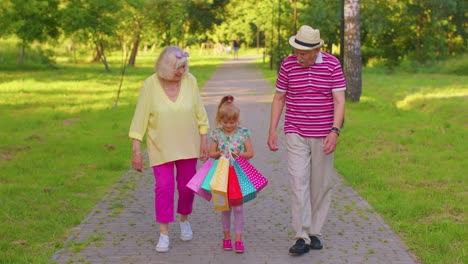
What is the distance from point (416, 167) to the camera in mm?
10156

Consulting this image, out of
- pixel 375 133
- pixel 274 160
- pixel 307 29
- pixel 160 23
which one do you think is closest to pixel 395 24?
pixel 160 23

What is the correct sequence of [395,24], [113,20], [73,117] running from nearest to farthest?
[73,117], [113,20], [395,24]

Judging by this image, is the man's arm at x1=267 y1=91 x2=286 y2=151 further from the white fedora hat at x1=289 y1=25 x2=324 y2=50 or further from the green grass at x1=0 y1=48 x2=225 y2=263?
the green grass at x1=0 y1=48 x2=225 y2=263

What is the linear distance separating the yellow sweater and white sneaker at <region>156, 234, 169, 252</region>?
600 mm

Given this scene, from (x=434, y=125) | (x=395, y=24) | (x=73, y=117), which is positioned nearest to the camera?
(x=434, y=125)

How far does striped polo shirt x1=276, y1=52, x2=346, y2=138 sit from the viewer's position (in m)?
5.81

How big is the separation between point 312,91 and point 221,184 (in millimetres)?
1005

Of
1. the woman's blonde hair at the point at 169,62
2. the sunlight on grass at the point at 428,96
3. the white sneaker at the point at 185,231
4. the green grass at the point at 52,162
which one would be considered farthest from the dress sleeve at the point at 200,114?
the sunlight on grass at the point at 428,96

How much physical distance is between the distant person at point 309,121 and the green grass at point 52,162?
79.7 inches

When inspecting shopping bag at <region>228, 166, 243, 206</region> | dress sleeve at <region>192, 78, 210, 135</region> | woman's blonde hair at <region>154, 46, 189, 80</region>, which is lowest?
shopping bag at <region>228, 166, 243, 206</region>

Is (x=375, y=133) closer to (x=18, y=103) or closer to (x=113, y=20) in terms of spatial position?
(x=18, y=103)

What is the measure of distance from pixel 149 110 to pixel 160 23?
145 feet

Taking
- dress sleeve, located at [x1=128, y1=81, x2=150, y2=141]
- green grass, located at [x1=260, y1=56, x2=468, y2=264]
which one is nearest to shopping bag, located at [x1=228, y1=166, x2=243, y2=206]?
dress sleeve, located at [x1=128, y1=81, x2=150, y2=141]

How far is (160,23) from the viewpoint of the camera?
49562mm
